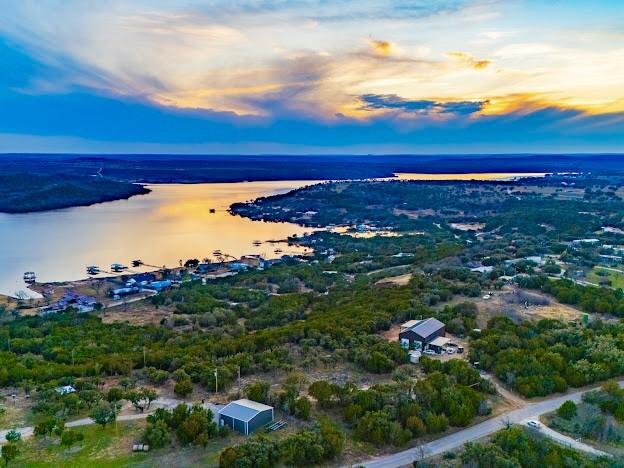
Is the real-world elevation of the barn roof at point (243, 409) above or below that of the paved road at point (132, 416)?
above

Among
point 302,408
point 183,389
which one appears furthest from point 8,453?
point 302,408

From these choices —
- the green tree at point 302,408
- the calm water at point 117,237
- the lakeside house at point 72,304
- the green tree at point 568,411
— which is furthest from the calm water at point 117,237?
the green tree at point 568,411

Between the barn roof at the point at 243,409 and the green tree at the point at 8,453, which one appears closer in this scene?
the green tree at the point at 8,453

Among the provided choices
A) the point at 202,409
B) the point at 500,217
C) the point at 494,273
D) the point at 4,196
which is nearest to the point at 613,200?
the point at 500,217

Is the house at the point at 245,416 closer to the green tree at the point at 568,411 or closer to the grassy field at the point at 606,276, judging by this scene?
the green tree at the point at 568,411

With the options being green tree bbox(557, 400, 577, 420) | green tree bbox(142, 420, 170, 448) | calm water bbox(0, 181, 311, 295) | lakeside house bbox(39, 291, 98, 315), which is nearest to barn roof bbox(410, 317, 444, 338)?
green tree bbox(557, 400, 577, 420)

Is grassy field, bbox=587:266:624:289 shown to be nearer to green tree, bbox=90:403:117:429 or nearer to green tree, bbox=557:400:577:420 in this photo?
green tree, bbox=557:400:577:420
